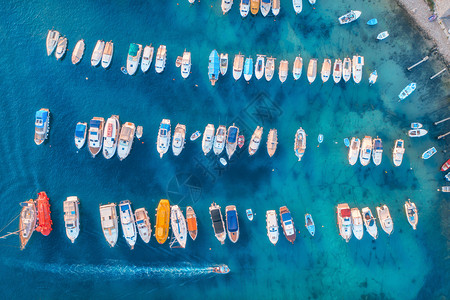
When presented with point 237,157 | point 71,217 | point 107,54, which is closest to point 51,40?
point 107,54

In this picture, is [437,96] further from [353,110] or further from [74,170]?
[74,170]

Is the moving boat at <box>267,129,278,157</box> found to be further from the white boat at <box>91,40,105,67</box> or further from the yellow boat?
the white boat at <box>91,40,105,67</box>

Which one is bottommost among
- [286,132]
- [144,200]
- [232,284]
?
[232,284]

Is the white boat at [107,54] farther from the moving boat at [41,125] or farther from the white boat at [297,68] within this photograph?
the white boat at [297,68]

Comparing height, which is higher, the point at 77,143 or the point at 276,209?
the point at 77,143

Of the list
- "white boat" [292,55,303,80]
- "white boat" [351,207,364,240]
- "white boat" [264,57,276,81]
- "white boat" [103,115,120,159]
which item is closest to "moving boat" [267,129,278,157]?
"white boat" [264,57,276,81]

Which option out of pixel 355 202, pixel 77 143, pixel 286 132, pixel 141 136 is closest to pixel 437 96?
pixel 355 202
